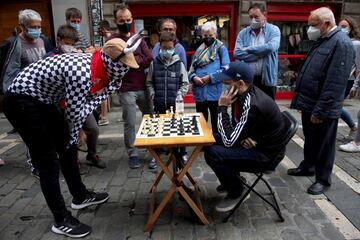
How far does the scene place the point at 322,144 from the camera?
359 centimetres

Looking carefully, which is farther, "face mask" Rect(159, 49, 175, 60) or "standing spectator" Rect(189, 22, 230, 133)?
"standing spectator" Rect(189, 22, 230, 133)

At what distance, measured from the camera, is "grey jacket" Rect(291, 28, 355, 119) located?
328 cm

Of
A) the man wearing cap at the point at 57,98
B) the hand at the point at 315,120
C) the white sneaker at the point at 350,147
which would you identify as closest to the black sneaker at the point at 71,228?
the man wearing cap at the point at 57,98

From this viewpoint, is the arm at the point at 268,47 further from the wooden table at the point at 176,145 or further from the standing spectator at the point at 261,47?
the wooden table at the point at 176,145

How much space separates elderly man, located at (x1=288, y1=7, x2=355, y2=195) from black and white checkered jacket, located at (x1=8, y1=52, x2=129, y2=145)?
2.03 meters

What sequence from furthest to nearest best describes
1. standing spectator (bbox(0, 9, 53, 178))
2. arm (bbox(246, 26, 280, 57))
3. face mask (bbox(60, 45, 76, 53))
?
arm (bbox(246, 26, 280, 57)) < standing spectator (bbox(0, 9, 53, 178)) < face mask (bbox(60, 45, 76, 53))

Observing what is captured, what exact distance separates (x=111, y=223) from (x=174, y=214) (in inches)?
24.4

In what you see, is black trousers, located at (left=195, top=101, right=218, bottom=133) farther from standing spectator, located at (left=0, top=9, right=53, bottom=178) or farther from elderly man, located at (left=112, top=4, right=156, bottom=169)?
standing spectator, located at (left=0, top=9, right=53, bottom=178)

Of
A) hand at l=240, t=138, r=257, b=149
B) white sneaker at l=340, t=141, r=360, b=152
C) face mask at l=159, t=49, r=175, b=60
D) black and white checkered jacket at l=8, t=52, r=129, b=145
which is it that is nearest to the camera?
black and white checkered jacket at l=8, t=52, r=129, b=145

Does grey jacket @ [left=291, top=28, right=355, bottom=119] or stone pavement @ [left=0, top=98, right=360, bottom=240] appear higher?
grey jacket @ [left=291, top=28, right=355, bottom=119]

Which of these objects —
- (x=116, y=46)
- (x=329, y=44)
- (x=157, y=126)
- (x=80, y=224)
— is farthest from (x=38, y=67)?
(x=329, y=44)

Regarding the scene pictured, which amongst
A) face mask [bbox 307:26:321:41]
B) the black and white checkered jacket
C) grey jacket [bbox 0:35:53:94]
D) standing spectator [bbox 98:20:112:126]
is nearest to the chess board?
the black and white checkered jacket

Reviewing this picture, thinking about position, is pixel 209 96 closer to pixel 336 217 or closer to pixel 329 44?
pixel 329 44

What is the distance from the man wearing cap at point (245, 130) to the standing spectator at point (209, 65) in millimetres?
1280
